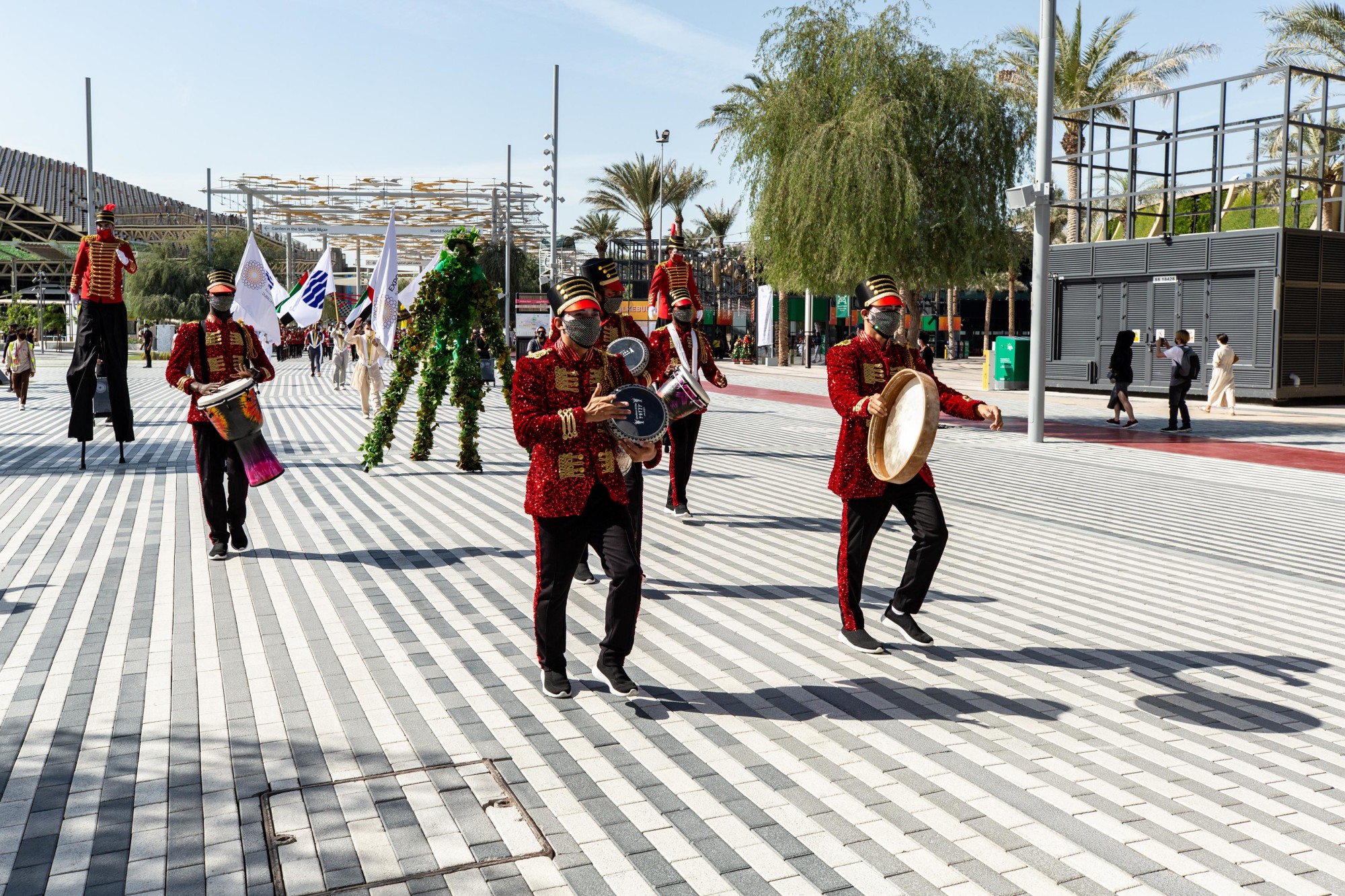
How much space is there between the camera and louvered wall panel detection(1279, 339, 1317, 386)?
84.4 feet

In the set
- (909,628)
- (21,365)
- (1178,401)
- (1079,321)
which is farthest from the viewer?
(1079,321)

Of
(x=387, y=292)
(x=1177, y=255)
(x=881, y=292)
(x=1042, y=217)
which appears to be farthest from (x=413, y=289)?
(x=1177, y=255)

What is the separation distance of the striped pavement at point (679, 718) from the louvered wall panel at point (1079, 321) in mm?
22026

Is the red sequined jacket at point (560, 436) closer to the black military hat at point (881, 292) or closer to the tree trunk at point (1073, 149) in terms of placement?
the black military hat at point (881, 292)

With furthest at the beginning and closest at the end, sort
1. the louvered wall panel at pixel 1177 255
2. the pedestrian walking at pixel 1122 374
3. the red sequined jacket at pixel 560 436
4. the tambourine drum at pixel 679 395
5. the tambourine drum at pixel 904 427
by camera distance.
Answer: the louvered wall panel at pixel 1177 255 < the pedestrian walking at pixel 1122 374 < the tambourine drum at pixel 679 395 < the tambourine drum at pixel 904 427 < the red sequined jacket at pixel 560 436

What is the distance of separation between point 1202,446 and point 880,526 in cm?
1275

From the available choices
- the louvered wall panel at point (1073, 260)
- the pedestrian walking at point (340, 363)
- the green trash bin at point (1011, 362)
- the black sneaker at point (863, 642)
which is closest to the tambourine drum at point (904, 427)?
the black sneaker at point (863, 642)

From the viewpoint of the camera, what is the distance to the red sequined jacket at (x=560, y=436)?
4.80m

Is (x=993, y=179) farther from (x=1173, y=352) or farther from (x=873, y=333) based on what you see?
(x=873, y=333)

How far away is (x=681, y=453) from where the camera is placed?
390 inches

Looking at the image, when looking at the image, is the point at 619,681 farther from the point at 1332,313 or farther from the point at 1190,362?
the point at 1332,313

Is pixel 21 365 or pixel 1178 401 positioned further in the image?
pixel 21 365

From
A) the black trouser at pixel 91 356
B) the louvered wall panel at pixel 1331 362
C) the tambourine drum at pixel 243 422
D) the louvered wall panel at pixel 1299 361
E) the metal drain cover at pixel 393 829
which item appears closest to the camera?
the metal drain cover at pixel 393 829

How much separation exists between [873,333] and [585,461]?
1.83 meters
